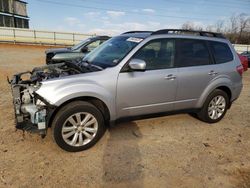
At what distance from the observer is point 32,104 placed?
3.90m

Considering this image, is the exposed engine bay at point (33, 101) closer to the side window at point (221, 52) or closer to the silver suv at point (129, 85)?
the silver suv at point (129, 85)

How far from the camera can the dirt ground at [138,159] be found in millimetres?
3176

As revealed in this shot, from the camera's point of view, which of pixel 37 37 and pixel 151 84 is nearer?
pixel 151 84

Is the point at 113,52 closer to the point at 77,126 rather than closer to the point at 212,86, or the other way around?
the point at 77,126

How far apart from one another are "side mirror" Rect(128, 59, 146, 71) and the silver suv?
0.05 ft

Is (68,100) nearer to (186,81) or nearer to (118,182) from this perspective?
(118,182)

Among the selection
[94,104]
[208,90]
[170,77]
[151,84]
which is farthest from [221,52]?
[94,104]

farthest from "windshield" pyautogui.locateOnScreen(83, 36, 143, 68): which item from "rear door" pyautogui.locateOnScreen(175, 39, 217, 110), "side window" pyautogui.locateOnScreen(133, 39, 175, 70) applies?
"rear door" pyautogui.locateOnScreen(175, 39, 217, 110)

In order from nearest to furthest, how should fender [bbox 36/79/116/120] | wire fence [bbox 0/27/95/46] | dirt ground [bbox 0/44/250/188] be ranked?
1. dirt ground [bbox 0/44/250/188]
2. fender [bbox 36/79/116/120]
3. wire fence [bbox 0/27/95/46]

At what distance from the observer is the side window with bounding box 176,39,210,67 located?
4.57 meters

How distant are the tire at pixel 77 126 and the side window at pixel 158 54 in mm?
1228

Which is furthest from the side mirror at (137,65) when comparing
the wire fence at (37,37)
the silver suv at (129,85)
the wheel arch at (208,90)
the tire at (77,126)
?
the wire fence at (37,37)

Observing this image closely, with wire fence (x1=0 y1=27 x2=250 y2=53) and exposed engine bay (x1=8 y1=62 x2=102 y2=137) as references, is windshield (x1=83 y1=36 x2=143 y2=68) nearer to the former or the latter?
exposed engine bay (x1=8 y1=62 x2=102 y2=137)

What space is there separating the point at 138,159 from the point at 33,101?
1917mm
